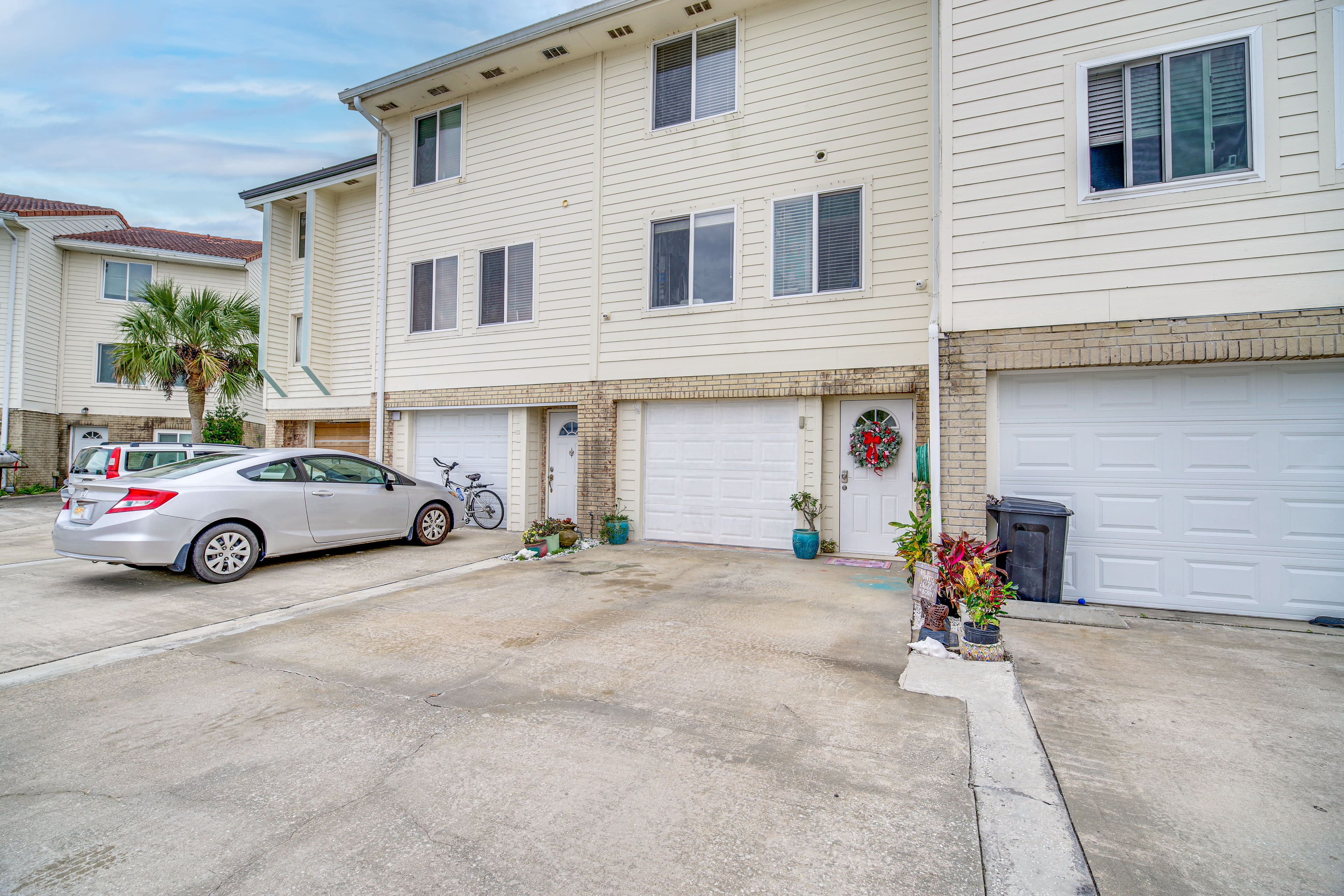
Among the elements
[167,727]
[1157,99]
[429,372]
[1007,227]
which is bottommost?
[167,727]

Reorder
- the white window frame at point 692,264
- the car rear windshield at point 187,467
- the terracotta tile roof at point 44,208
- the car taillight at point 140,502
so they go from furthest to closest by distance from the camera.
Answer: the terracotta tile roof at point 44,208 → the white window frame at point 692,264 → the car rear windshield at point 187,467 → the car taillight at point 140,502

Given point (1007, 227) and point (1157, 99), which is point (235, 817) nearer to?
point (1007, 227)

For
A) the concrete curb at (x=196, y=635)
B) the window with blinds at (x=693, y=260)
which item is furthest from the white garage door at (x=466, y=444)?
the concrete curb at (x=196, y=635)

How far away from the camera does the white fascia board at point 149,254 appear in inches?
711

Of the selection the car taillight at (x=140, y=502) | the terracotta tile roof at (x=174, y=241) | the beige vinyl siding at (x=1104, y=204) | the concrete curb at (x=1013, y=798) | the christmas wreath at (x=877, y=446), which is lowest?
the concrete curb at (x=1013, y=798)

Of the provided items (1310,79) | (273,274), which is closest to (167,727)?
(1310,79)

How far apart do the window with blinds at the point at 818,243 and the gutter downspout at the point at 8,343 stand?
21335 mm

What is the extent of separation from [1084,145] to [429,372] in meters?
10.1

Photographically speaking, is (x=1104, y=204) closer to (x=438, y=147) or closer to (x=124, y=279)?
(x=438, y=147)

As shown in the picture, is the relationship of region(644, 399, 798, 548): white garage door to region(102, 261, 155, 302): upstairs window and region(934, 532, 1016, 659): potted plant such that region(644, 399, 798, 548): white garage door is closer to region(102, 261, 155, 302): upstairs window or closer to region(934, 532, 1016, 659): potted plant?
region(934, 532, 1016, 659): potted plant

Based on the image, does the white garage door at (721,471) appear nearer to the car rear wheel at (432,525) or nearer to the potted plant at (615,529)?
the potted plant at (615,529)

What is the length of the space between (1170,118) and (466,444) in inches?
411

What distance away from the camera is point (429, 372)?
1106cm

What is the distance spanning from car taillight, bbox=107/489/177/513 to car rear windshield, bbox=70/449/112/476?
4186mm
